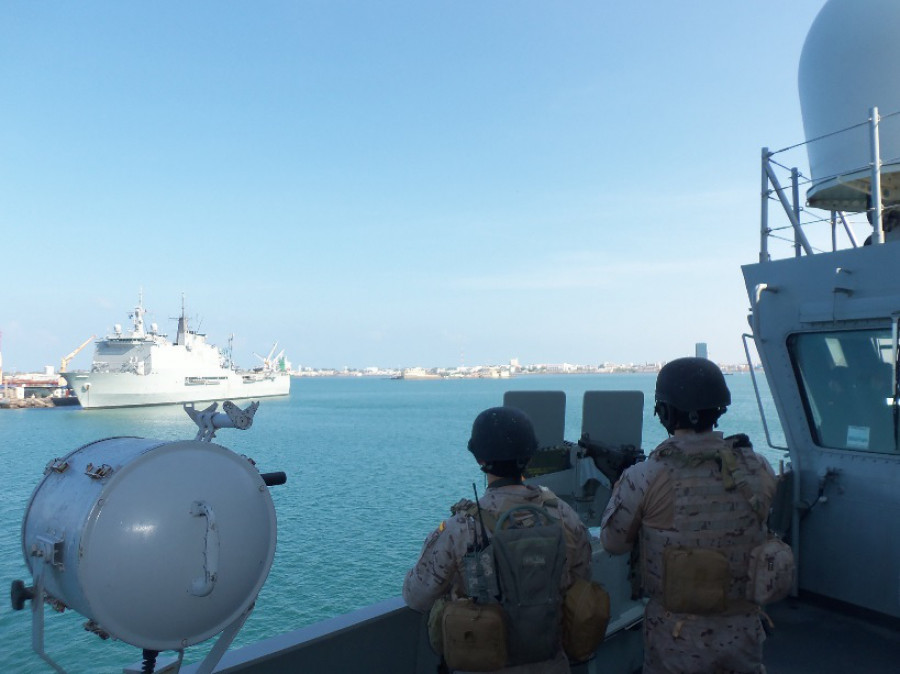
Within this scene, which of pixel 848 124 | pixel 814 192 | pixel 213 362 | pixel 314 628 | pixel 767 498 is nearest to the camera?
pixel 767 498

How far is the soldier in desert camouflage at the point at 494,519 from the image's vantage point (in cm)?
250

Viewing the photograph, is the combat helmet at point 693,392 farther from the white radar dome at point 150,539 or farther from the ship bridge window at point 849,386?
the ship bridge window at point 849,386

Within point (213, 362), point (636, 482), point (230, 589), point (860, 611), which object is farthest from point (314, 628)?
point (213, 362)

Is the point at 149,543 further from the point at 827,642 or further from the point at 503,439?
the point at 827,642

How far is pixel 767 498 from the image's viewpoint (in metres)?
2.79

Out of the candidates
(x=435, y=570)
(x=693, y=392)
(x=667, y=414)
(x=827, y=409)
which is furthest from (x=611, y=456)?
(x=435, y=570)

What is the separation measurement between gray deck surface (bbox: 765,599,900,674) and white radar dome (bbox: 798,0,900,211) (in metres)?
3.75

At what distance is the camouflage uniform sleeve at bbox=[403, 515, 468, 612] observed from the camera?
98.5 inches

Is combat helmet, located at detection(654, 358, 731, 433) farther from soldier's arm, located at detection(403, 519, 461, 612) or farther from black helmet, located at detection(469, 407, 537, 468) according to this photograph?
soldier's arm, located at detection(403, 519, 461, 612)

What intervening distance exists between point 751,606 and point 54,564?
2.80m

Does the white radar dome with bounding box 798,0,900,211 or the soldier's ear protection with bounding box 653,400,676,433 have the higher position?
the white radar dome with bounding box 798,0,900,211

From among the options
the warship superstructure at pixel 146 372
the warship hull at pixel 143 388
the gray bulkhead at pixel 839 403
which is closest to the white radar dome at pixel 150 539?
the gray bulkhead at pixel 839 403

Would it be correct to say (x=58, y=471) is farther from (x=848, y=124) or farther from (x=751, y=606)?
(x=848, y=124)

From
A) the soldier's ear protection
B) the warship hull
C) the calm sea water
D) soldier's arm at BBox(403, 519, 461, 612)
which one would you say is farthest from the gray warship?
the warship hull
